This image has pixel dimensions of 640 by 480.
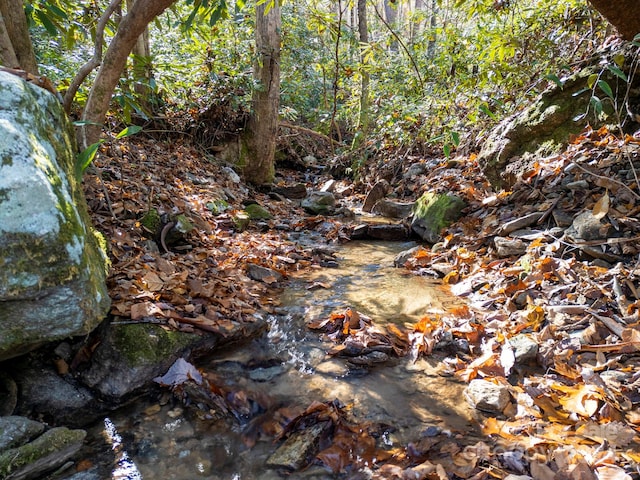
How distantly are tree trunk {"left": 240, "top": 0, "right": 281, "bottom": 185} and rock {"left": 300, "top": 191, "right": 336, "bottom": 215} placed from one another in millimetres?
1298

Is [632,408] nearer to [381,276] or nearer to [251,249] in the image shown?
[381,276]

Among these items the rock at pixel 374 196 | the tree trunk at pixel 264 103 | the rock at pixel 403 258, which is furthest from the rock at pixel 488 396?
the tree trunk at pixel 264 103

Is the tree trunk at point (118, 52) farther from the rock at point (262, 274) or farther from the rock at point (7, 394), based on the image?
the rock at point (262, 274)

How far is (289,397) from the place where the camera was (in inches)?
102

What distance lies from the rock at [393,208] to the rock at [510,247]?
8.85ft

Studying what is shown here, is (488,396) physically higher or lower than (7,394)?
lower

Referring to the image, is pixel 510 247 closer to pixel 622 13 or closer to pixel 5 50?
pixel 622 13

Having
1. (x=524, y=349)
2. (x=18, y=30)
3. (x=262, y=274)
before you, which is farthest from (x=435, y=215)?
(x=18, y=30)

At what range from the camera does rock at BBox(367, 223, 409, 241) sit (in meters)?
5.87

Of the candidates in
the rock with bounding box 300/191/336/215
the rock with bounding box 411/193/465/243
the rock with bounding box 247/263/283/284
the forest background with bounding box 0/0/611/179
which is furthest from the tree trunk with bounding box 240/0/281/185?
the rock with bounding box 247/263/283/284

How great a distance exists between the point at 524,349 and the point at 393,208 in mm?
4447

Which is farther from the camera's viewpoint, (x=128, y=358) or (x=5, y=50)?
(x=5, y=50)

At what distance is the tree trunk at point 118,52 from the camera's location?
10.2ft

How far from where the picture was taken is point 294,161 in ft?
37.3
